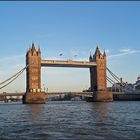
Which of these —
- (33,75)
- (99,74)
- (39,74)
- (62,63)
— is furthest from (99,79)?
(33,75)

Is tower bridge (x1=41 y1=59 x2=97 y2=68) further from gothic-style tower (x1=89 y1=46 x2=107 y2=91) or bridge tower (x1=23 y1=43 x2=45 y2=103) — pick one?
Answer: gothic-style tower (x1=89 y1=46 x2=107 y2=91)

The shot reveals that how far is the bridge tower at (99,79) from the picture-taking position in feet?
359

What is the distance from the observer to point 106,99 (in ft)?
356

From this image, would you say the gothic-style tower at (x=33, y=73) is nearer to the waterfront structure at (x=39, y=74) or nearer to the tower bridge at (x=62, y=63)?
the waterfront structure at (x=39, y=74)

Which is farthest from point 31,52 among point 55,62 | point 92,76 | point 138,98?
point 138,98

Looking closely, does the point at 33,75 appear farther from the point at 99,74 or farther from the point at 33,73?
the point at 99,74

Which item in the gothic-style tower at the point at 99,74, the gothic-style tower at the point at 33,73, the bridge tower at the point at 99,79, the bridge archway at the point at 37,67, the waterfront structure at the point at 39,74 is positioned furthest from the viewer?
the gothic-style tower at the point at 99,74

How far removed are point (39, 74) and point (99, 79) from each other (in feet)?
66.5

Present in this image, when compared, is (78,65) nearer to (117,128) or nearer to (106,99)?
(106,99)

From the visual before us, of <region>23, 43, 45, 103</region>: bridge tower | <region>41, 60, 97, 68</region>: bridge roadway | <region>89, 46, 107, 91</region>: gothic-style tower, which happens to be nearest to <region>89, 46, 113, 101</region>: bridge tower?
<region>89, 46, 107, 91</region>: gothic-style tower

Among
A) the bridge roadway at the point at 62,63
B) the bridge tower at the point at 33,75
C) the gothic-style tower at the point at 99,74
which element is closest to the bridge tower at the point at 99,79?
the gothic-style tower at the point at 99,74

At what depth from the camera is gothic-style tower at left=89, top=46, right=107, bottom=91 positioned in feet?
372

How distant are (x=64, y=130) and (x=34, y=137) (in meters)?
3.18

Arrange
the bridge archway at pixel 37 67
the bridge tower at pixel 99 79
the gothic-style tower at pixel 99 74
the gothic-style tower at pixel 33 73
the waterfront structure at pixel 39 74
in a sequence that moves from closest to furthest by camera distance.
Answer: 1. the waterfront structure at pixel 39 74
2. the bridge archway at pixel 37 67
3. the gothic-style tower at pixel 33 73
4. the bridge tower at pixel 99 79
5. the gothic-style tower at pixel 99 74
